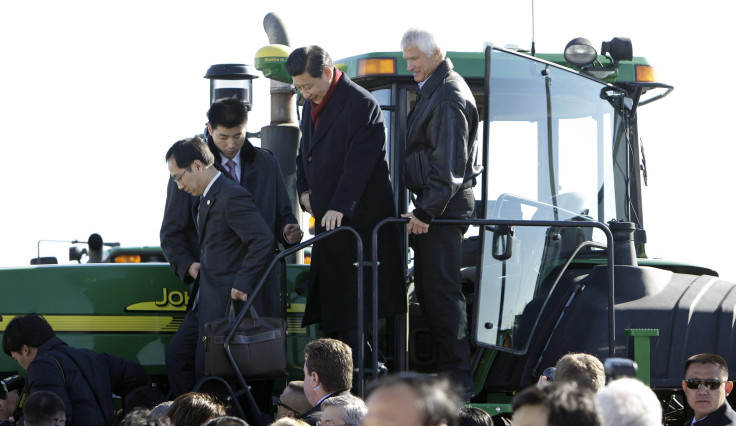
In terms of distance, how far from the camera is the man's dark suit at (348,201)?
5.50 meters

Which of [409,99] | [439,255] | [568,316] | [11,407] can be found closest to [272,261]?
[439,255]

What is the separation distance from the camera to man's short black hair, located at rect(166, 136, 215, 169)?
5633 millimetres

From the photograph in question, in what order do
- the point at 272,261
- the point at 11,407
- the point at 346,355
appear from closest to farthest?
the point at 346,355 → the point at 272,261 → the point at 11,407

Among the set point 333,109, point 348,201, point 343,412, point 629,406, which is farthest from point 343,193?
point 629,406

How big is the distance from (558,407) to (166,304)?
14.0 ft

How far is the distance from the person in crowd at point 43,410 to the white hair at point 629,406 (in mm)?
2972

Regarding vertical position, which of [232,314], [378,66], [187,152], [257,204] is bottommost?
[232,314]

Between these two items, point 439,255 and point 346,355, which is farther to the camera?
point 439,255

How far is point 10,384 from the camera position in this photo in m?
6.21

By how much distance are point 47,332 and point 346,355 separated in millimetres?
1759

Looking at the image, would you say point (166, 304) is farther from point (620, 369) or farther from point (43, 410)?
point (620, 369)

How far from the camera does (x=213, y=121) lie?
5.88m

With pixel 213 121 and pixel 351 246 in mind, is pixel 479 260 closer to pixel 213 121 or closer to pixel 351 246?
pixel 351 246

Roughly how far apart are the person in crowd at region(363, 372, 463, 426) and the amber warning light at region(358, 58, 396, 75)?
3.53 metres
